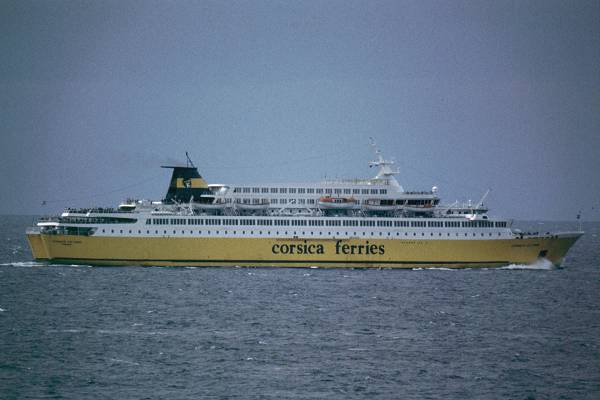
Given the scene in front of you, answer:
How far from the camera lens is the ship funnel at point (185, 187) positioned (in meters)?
67.2

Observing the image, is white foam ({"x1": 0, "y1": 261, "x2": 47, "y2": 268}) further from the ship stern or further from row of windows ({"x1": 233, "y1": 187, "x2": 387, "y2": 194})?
row of windows ({"x1": 233, "y1": 187, "x2": 387, "y2": 194})

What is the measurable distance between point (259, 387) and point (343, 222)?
3471 cm

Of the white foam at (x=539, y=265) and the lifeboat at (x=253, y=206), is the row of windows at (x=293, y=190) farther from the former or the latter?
the white foam at (x=539, y=265)

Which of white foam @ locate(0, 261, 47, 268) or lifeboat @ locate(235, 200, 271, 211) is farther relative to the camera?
white foam @ locate(0, 261, 47, 268)

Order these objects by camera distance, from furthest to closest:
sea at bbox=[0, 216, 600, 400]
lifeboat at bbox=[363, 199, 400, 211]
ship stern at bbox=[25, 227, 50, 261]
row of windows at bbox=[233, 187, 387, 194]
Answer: row of windows at bbox=[233, 187, 387, 194] < lifeboat at bbox=[363, 199, 400, 211] < ship stern at bbox=[25, 227, 50, 261] < sea at bbox=[0, 216, 600, 400]

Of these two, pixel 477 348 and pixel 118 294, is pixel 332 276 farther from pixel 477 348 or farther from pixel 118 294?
pixel 477 348

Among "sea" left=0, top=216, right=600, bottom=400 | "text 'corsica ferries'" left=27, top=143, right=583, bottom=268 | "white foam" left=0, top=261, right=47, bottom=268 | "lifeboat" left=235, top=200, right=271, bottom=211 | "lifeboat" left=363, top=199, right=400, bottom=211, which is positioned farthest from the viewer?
"white foam" left=0, top=261, right=47, bottom=268

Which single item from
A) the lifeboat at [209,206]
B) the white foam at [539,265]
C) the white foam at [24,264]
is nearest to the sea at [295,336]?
the white foam at [539,265]

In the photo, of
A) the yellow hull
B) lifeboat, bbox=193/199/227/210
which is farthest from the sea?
lifeboat, bbox=193/199/227/210

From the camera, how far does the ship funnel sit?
67250 millimetres

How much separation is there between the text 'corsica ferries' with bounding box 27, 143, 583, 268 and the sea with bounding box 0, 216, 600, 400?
2.64 m

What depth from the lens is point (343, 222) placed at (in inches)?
2547

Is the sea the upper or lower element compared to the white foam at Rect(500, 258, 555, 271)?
lower

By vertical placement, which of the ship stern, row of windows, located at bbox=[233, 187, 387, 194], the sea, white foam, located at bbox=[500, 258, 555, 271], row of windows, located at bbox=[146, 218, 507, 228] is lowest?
the sea
